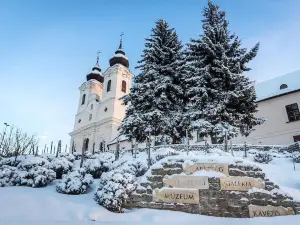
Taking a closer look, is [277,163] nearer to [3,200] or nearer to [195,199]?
[195,199]

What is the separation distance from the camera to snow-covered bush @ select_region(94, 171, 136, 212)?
296 inches

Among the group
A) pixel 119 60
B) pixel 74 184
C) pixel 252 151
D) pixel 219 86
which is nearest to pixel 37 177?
pixel 74 184

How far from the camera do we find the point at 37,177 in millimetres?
9031

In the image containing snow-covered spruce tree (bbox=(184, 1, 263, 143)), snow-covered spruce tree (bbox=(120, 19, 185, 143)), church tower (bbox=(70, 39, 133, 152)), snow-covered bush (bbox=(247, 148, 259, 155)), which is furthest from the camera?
church tower (bbox=(70, 39, 133, 152))

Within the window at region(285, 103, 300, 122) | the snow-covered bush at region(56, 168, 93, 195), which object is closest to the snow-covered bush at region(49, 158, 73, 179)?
the snow-covered bush at region(56, 168, 93, 195)

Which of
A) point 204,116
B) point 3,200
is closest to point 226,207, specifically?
point 3,200

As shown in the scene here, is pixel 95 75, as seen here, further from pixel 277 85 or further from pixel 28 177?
pixel 28 177

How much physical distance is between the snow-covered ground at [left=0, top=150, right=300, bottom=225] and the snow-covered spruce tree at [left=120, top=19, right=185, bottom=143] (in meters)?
8.25

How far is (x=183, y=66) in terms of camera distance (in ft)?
Result: 56.6

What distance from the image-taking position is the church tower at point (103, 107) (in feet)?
128

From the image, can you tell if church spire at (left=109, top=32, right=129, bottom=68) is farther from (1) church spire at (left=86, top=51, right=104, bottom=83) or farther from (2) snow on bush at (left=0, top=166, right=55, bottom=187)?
(2) snow on bush at (left=0, top=166, right=55, bottom=187)

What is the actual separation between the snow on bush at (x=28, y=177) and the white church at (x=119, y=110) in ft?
17.1

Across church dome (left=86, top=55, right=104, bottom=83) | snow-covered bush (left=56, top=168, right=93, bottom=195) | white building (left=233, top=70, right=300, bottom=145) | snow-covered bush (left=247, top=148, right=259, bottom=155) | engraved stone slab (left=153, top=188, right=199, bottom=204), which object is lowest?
engraved stone slab (left=153, top=188, right=199, bottom=204)

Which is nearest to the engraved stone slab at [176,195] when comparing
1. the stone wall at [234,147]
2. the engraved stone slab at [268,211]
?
the engraved stone slab at [268,211]
